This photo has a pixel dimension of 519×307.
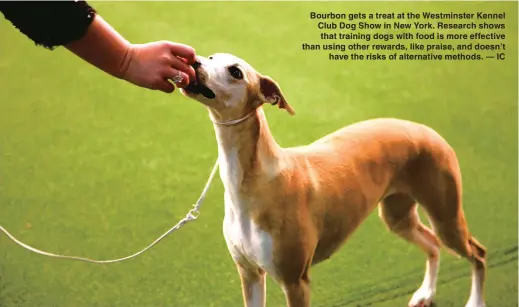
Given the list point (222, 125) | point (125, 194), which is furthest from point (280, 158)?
point (125, 194)

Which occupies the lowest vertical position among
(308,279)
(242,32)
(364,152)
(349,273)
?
(349,273)

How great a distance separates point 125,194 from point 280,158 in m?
0.90

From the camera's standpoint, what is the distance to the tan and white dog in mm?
1254

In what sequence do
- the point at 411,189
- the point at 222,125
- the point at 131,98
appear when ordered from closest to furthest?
1. the point at 222,125
2. the point at 411,189
3. the point at 131,98

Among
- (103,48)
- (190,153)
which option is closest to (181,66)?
(103,48)

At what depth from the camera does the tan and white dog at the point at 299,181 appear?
1.25m

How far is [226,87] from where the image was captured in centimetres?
122

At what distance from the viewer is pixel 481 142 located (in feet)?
7.41

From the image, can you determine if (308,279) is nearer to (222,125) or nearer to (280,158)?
(280,158)

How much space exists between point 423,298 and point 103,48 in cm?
106

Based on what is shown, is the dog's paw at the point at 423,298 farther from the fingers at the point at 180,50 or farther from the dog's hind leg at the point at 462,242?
the fingers at the point at 180,50

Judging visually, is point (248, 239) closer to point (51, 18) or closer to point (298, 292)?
point (298, 292)

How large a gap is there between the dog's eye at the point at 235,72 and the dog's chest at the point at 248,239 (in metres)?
0.25

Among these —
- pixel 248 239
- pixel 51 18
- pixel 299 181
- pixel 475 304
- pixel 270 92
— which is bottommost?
pixel 475 304
